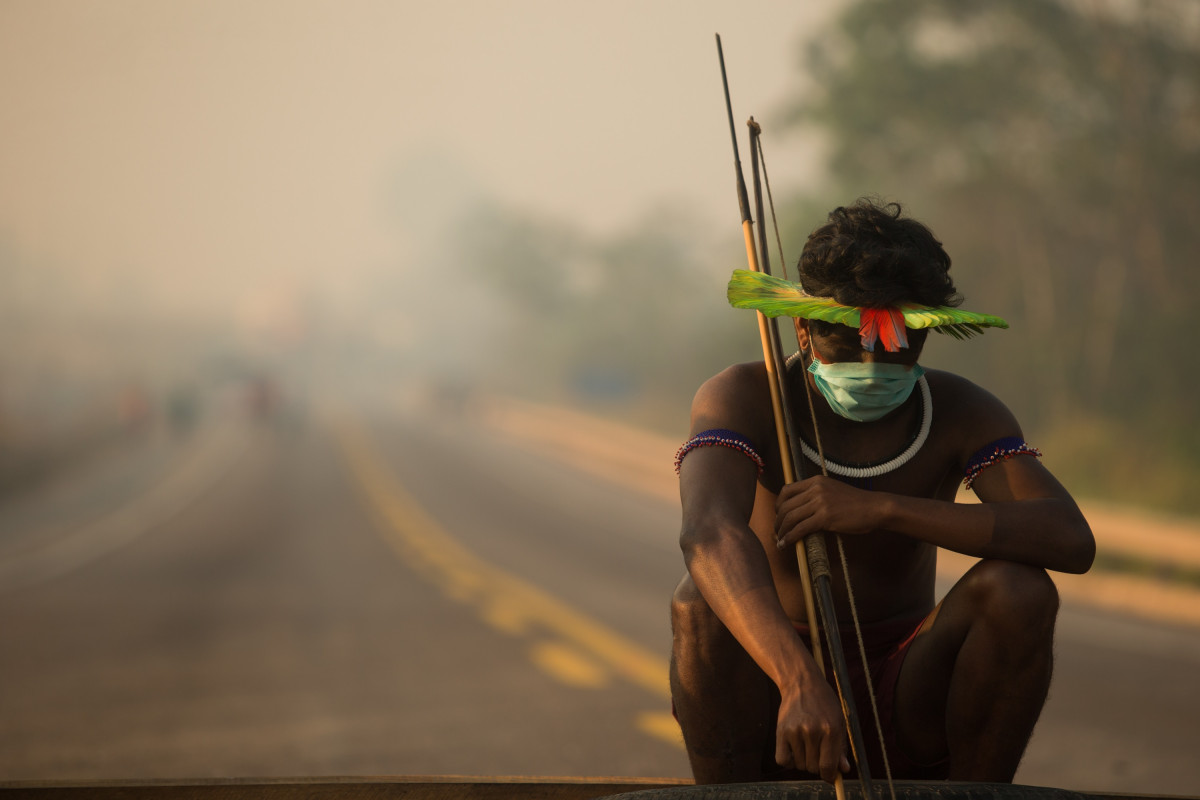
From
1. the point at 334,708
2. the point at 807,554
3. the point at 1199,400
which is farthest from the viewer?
the point at 1199,400

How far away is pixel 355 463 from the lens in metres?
30.5

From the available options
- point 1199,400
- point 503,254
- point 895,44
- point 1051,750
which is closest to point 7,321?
point 503,254

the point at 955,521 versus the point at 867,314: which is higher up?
the point at 867,314

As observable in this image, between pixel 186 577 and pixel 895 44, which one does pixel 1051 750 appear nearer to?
pixel 186 577

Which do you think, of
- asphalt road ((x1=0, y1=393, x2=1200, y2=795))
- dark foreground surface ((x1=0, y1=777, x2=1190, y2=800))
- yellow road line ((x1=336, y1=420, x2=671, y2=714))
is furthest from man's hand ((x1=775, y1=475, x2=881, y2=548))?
yellow road line ((x1=336, y1=420, x2=671, y2=714))

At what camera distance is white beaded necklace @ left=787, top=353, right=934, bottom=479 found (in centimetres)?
308

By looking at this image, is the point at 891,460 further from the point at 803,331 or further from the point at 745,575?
the point at 745,575

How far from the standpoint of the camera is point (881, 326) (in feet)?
9.28

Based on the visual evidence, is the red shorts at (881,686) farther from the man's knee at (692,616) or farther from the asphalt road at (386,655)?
the asphalt road at (386,655)

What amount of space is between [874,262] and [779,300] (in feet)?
0.77

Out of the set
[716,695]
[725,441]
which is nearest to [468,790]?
[716,695]

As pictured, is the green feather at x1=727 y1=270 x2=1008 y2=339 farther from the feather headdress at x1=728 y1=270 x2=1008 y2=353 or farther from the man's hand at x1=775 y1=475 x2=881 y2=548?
the man's hand at x1=775 y1=475 x2=881 y2=548

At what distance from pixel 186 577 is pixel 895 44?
1945 centimetres

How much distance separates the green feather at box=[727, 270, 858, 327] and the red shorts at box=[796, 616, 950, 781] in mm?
811
